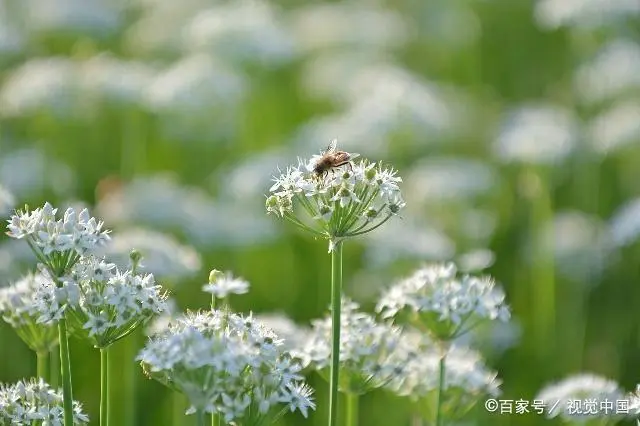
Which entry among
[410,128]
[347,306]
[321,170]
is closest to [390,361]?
[347,306]

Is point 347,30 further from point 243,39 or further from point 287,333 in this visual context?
point 287,333

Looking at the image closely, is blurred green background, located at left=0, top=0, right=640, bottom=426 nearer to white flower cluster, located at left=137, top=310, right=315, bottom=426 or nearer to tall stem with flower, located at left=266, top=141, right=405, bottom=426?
tall stem with flower, located at left=266, top=141, right=405, bottom=426

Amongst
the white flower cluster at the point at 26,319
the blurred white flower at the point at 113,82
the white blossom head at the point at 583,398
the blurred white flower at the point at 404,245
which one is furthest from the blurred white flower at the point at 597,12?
the white flower cluster at the point at 26,319

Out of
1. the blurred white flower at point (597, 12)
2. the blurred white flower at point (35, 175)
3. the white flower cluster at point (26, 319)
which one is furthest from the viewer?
the blurred white flower at point (597, 12)

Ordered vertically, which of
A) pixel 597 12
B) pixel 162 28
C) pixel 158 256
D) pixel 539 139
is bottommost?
pixel 158 256

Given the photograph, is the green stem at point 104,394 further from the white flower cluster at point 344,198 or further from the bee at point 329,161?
the bee at point 329,161

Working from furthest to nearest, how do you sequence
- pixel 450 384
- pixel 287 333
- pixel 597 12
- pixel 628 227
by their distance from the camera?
pixel 597 12
pixel 628 227
pixel 287 333
pixel 450 384

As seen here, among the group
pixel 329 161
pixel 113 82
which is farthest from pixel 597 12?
pixel 329 161
